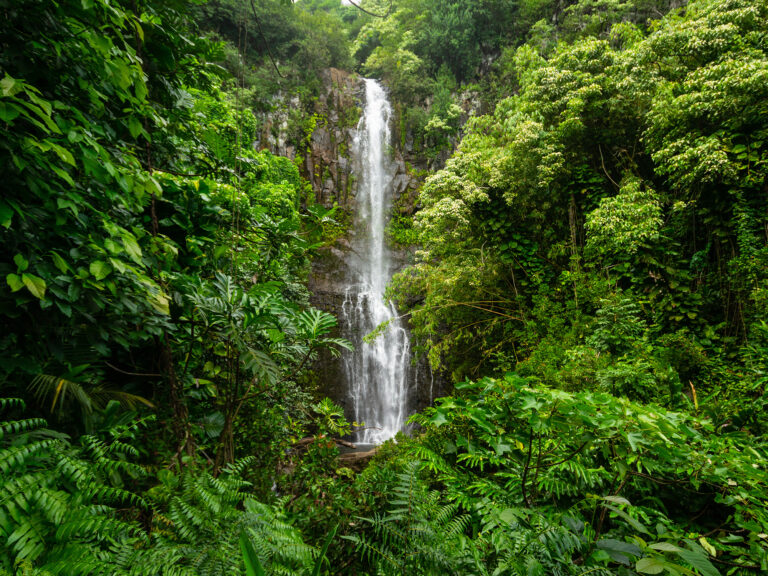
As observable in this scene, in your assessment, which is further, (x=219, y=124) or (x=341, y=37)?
(x=341, y=37)

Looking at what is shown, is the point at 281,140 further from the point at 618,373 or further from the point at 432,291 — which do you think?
the point at 618,373

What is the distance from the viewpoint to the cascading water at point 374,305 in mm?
10102

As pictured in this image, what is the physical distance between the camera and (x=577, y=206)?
219 inches

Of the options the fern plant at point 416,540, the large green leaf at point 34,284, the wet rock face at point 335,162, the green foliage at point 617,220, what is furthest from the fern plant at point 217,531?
the wet rock face at point 335,162

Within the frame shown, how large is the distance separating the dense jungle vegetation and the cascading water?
379 cm

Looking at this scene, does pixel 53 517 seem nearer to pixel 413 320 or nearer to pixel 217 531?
pixel 217 531

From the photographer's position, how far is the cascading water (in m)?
10.1

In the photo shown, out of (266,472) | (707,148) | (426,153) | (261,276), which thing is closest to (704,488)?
(266,472)

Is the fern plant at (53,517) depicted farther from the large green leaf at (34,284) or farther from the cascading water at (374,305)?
the cascading water at (374,305)

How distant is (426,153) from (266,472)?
1523 centimetres

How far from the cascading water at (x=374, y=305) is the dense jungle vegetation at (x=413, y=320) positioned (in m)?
3.79

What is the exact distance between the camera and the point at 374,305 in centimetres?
1173

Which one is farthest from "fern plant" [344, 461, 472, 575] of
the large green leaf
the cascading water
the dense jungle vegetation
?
the cascading water

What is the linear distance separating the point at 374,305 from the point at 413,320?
5.43 metres
